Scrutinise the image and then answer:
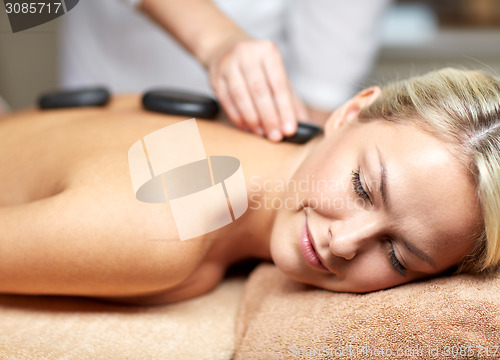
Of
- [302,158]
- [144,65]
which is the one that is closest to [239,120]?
[302,158]

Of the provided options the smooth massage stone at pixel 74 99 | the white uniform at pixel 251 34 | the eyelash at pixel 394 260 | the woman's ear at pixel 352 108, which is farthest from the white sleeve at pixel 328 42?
the eyelash at pixel 394 260

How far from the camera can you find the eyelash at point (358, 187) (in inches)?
26.5

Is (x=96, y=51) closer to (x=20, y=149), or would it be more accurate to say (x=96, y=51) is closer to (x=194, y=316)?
(x=20, y=149)

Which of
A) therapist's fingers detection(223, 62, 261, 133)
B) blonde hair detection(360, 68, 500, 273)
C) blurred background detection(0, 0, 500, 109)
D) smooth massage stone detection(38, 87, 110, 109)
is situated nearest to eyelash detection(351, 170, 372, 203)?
blonde hair detection(360, 68, 500, 273)

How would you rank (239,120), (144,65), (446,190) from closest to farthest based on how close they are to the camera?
(446,190)
(239,120)
(144,65)

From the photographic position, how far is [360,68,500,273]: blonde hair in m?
0.63

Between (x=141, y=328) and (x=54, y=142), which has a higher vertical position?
(x=54, y=142)

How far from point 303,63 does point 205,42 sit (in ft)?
1.44

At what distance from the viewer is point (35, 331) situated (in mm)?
674

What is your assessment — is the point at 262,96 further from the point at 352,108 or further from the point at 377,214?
the point at 377,214

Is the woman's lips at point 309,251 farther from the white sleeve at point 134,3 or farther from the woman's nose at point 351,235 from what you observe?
the white sleeve at point 134,3

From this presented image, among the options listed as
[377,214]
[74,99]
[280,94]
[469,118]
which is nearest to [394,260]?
[377,214]

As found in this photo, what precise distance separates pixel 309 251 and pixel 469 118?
298 mm

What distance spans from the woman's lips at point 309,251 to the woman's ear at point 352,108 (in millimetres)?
217
